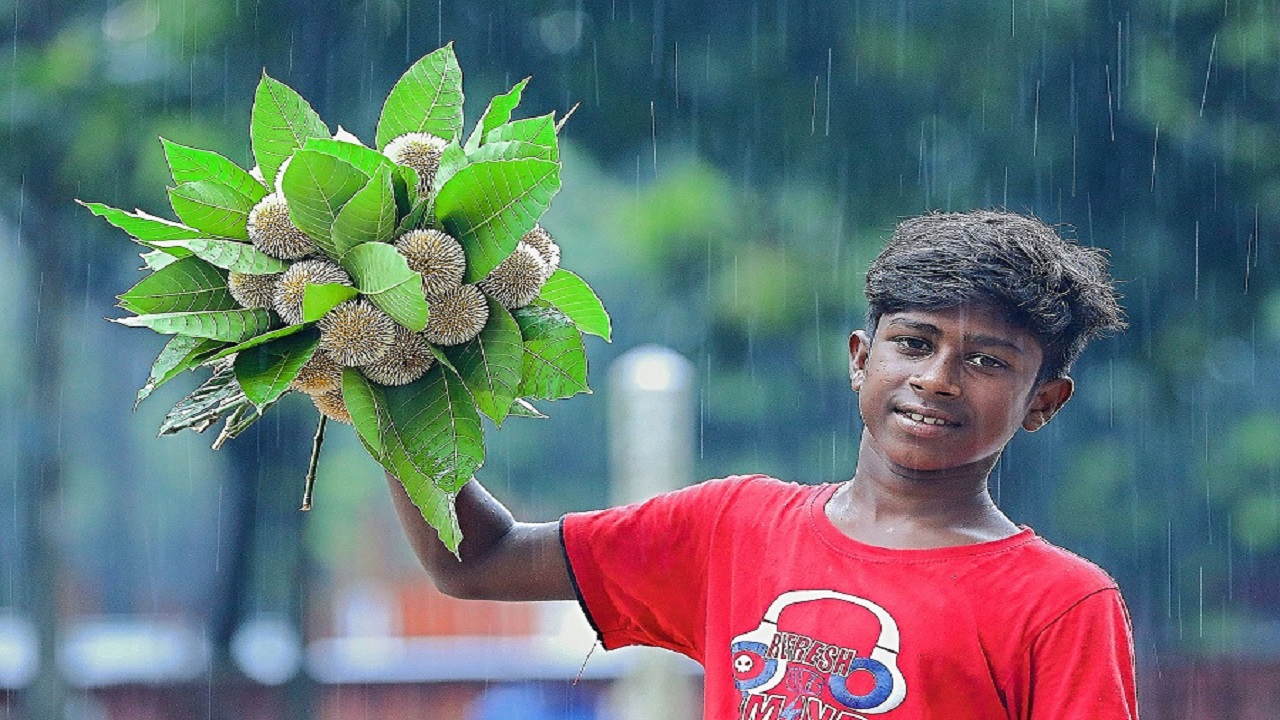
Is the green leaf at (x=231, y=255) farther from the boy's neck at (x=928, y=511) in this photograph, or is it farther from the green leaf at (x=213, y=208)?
the boy's neck at (x=928, y=511)

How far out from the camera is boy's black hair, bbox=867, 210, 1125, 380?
2.13 m

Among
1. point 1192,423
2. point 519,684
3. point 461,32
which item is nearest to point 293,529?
point 519,684

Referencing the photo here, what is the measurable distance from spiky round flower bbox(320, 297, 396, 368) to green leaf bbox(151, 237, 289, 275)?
10 cm

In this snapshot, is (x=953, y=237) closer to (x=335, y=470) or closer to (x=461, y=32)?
(x=461, y=32)

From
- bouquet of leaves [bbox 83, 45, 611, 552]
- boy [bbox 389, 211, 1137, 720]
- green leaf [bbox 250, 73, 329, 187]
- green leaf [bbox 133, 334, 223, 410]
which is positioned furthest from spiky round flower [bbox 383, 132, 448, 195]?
boy [bbox 389, 211, 1137, 720]

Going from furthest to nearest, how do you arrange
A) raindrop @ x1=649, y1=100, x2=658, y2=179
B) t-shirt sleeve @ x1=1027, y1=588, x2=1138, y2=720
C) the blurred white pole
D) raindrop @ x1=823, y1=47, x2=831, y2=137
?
raindrop @ x1=649, y1=100, x2=658, y2=179
raindrop @ x1=823, y1=47, x2=831, y2=137
the blurred white pole
t-shirt sleeve @ x1=1027, y1=588, x2=1138, y2=720

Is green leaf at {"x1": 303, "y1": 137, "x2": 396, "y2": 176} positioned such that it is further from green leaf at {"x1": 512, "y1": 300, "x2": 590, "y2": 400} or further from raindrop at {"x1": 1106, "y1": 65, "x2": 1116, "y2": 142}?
raindrop at {"x1": 1106, "y1": 65, "x2": 1116, "y2": 142}

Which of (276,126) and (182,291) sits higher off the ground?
(276,126)

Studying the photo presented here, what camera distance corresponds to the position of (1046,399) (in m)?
2.21

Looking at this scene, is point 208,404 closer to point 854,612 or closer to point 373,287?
point 373,287

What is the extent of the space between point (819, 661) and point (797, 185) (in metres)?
4.37

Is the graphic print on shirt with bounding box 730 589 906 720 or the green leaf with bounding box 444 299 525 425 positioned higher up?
the green leaf with bounding box 444 299 525 425

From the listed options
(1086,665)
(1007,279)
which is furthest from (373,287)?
(1086,665)

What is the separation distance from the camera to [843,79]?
20.1 feet
